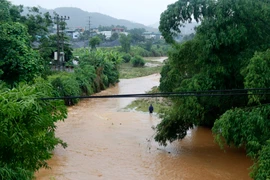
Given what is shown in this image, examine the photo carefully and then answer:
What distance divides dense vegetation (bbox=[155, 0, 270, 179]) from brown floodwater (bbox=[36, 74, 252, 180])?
1068mm

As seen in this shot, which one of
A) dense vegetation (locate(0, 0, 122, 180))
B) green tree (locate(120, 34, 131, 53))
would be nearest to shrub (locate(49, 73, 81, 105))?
dense vegetation (locate(0, 0, 122, 180))

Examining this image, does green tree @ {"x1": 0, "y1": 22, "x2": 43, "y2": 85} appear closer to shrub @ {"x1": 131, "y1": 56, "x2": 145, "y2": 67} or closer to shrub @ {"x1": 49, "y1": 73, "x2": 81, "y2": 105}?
shrub @ {"x1": 49, "y1": 73, "x2": 81, "y2": 105}

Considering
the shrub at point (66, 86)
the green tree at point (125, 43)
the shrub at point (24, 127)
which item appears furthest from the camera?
the green tree at point (125, 43)

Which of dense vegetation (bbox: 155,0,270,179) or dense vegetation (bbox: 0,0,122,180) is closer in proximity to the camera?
dense vegetation (bbox: 0,0,122,180)

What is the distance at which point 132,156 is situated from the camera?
13016mm

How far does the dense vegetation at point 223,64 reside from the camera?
9.44 metres

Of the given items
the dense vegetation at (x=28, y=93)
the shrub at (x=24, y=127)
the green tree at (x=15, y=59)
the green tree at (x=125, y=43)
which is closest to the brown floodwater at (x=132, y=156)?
the dense vegetation at (x=28, y=93)

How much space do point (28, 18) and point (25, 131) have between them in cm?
2349

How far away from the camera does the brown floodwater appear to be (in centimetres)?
1139

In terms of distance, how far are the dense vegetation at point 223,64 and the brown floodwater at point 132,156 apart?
3.51 ft

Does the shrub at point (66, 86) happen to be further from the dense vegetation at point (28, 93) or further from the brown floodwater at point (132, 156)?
the brown floodwater at point (132, 156)

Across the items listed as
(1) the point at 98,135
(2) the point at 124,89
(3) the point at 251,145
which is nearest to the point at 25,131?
(3) the point at 251,145

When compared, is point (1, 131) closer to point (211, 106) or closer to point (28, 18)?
point (211, 106)

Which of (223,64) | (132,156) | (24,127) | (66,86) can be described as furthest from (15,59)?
(66,86)
